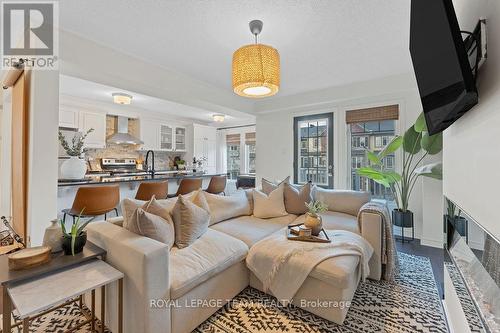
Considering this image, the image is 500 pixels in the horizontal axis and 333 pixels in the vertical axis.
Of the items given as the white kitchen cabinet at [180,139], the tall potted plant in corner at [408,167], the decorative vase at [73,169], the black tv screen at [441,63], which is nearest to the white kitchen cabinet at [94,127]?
the white kitchen cabinet at [180,139]

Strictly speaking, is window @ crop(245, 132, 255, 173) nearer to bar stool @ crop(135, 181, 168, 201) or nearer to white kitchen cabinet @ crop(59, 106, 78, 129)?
bar stool @ crop(135, 181, 168, 201)

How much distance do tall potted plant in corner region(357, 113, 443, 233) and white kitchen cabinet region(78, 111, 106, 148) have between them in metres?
5.48

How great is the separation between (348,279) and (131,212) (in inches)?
70.4

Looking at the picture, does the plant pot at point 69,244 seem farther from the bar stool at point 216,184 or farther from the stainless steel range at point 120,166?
the stainless steel range at point 120,166

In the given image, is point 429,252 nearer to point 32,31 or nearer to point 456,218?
point 456,218

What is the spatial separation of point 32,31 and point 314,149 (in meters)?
4.35

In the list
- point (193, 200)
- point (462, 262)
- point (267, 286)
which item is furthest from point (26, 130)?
point (462, 262)

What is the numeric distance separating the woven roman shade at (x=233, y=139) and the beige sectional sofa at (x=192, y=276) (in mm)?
5205

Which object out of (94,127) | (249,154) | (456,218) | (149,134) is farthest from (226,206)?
(249,154)

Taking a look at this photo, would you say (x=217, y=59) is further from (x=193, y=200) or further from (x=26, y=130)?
(x=26, y=130)

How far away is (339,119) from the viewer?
4.27 m

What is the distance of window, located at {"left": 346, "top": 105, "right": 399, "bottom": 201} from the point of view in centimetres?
382

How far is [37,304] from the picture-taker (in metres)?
1.08

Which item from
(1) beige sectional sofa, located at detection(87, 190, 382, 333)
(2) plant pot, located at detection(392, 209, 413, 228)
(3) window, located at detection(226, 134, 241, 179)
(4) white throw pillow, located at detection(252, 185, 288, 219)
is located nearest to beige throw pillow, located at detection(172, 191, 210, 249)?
(1) beige sectional sofa, located at detection(87, 190, 382, 333)
